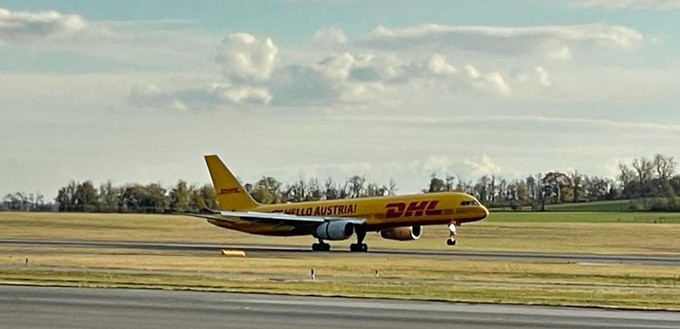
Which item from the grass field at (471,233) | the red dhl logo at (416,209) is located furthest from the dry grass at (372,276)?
the grass field at (471,233)

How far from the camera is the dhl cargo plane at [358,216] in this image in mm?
66938

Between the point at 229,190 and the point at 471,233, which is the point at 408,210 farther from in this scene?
the point at 471,233

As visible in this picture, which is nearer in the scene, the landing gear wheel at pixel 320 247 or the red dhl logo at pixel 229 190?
the landing gear wheel at pixel 320 247

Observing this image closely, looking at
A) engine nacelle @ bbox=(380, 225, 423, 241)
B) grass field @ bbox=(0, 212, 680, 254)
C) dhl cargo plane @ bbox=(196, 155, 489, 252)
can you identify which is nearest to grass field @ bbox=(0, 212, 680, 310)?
grass field @ bbox=(0, 212, 680, 254)

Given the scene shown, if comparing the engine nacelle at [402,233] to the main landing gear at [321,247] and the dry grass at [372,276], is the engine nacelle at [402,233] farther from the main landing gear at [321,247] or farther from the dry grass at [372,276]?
the dry grass at [372,276]

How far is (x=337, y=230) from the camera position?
224ft

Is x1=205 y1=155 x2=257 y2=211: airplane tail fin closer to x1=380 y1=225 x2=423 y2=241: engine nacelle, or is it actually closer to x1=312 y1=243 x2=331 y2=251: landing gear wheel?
x1=312 y1=243 x2=331 y2=251: landing gear wheel

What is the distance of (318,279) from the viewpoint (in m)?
39.2

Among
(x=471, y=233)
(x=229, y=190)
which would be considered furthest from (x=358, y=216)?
(x=471, y=233)

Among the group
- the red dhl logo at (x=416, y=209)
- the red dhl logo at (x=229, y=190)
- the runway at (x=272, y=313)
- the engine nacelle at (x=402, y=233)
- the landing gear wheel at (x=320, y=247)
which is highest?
the red dhl logo at (x=229, y=190)

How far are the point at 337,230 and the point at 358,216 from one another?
217 centimetres

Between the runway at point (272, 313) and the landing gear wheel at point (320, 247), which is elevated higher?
the landing gear wheel at point (320, 247)

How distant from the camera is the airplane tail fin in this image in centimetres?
7881

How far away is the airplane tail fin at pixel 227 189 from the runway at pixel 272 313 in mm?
A: 48099
